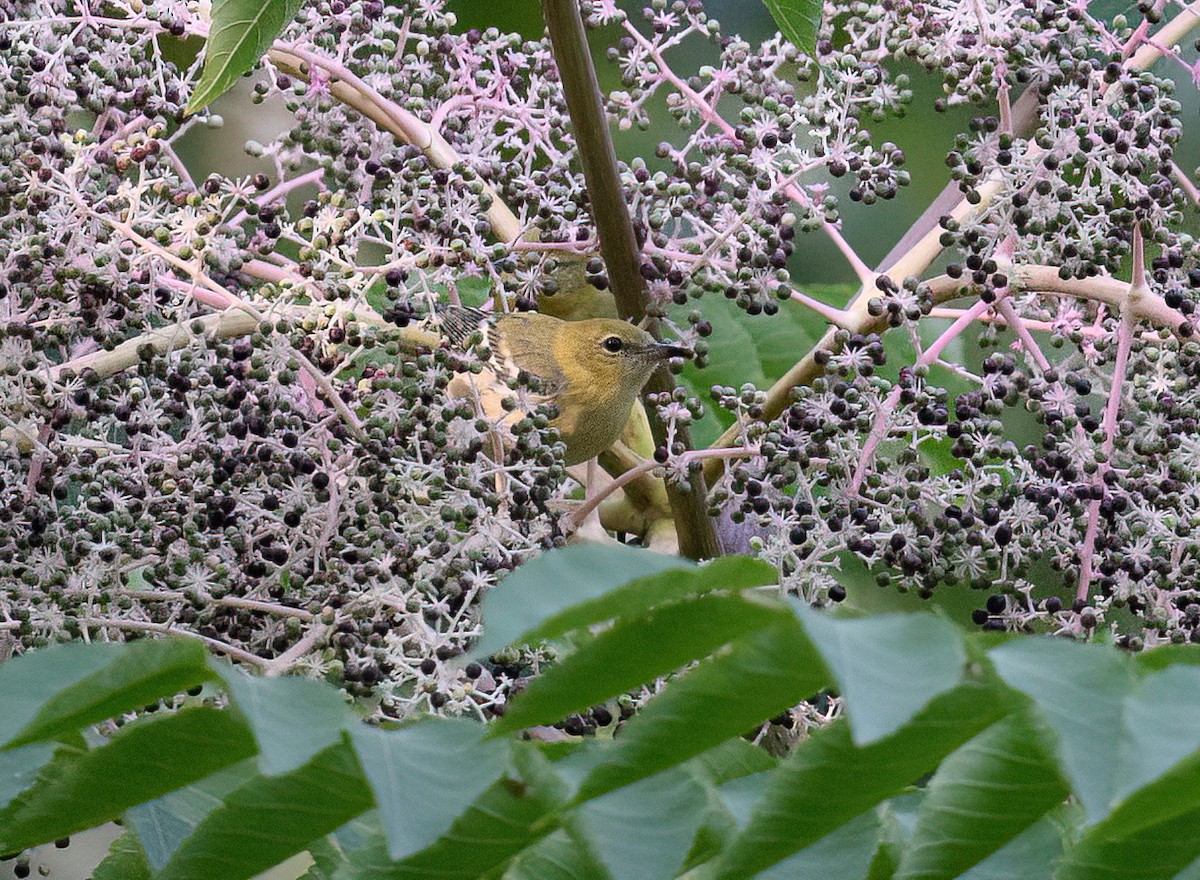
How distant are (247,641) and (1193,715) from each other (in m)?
0.59

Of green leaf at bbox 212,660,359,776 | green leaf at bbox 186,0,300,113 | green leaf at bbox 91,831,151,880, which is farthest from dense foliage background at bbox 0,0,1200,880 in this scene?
green leaf at bbox 212,660,359,776

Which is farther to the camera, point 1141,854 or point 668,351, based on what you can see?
point 668,351

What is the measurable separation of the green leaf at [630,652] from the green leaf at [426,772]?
0.03 feet

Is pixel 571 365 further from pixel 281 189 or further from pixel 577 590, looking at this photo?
pixel 577 590

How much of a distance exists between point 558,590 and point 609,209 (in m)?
0.46

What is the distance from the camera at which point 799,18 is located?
0.67 meters

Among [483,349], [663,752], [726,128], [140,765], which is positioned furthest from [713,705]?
[726,128]

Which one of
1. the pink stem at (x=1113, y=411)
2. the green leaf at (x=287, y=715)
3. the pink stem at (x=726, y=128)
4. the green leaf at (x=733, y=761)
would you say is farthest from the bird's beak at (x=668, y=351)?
the green leaf at (x=287, y=715)

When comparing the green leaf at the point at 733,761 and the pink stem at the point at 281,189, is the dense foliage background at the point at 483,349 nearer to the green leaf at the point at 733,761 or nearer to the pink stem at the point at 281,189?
the pink stem at the point at 281,189

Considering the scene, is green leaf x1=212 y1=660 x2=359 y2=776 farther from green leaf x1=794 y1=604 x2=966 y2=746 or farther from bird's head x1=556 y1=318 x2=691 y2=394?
bird's head x1=556 y1=318 x2=691 y2=394

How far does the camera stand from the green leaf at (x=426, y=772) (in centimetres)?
28

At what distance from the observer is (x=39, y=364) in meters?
0.74

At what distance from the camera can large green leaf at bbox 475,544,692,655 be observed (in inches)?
10.8

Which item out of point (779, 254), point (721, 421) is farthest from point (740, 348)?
point (779, 254)
